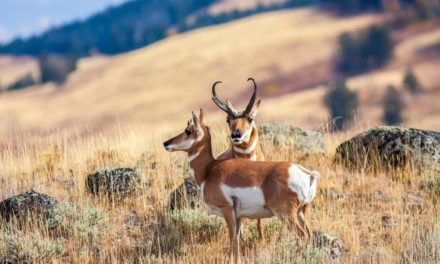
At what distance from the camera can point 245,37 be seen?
5138 inches

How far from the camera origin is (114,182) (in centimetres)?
1041

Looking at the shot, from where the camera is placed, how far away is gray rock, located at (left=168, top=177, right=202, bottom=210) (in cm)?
984

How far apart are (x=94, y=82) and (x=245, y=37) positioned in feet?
85.7

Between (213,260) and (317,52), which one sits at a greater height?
(317,52)

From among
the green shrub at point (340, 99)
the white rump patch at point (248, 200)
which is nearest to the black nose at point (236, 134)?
the white rump patch at point (248, 200)

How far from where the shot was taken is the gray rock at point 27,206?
9.30 meters

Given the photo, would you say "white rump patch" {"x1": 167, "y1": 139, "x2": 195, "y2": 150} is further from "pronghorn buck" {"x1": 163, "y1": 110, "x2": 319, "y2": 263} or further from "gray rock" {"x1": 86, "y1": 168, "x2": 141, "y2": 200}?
"gray rock" {"x1": 86, "y1": 168, "x2": 141, "y2": 200}

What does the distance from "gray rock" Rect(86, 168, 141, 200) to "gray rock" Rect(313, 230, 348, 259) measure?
3.01 metres

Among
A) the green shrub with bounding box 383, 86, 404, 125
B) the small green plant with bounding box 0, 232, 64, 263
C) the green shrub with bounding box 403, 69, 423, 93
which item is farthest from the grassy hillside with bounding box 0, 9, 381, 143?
the small green plant with bounding box 0, 232, 64, 263

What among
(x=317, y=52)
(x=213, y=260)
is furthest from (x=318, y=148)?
(x=317, y=52)

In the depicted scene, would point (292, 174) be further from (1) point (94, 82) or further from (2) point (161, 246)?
(1) point (94, 82)

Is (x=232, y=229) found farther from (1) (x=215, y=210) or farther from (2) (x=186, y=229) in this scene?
(2) (x=186, y=229)

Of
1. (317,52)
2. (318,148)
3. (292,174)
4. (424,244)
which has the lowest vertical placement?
(424,244)

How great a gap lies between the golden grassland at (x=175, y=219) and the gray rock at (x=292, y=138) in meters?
0.29
